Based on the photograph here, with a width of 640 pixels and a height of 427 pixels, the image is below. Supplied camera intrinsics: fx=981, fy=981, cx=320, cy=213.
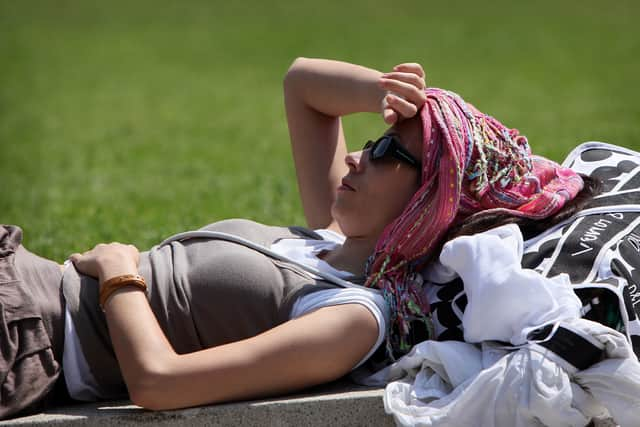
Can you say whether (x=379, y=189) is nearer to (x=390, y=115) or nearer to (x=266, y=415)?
(x=390, y=115)

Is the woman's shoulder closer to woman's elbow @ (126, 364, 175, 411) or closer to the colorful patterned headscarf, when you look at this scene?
the colorful patterned headscarf

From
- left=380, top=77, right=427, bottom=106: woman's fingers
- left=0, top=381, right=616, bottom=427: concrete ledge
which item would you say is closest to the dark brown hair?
left=380, top=77, right=427, bottom=106: woman's fingers

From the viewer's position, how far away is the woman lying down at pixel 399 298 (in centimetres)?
326

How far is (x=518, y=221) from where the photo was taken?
380 centimetres

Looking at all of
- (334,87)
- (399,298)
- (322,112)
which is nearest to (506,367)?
(399,298)

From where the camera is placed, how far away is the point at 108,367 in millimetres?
3650

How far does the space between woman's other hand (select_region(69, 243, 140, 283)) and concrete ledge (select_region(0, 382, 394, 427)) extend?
514 mm

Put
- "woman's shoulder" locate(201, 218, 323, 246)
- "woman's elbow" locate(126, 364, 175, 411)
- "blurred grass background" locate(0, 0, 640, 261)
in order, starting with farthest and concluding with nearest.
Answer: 1. "blurred grass background" locate(0, 0, 640, 261)
2. "woman's shoulder" locate(201, 218, 323, 246)
3. "woman's elbow" locate(126, 364, 175, 411)

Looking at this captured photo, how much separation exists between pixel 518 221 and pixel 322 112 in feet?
4.33

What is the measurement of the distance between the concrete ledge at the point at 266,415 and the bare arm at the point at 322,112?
1.34m

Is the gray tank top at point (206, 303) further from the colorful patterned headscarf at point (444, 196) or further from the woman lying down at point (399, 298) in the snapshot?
the colorful patterned headscarf at point (444, 196)

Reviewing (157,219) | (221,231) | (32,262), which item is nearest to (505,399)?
(221,231)

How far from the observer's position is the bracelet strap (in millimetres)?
3547

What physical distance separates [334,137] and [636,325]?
1896 millimetres
